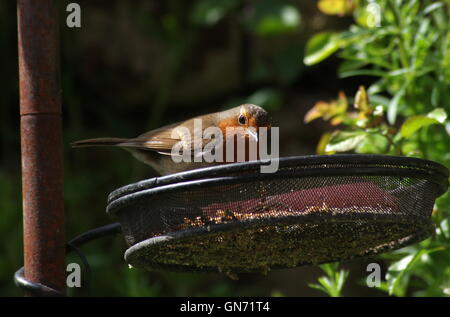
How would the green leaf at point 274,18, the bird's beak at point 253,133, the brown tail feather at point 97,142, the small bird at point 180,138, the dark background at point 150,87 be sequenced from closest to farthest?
1. the brown tail feather at point 97,142
2. the small bird at point 180,138
3. the bird's beak at point 253,133
4. the green leaf at point 274,18
5. the dark background at point 150,87

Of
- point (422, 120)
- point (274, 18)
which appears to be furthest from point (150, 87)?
point (422, 120)

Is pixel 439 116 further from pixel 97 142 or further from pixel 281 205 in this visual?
pixel 97 142

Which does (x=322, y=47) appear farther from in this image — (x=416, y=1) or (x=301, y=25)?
(x=301, y=25)

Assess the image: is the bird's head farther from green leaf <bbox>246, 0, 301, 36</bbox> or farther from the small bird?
green leaf <bbox>246, 0, 301, 36</bbox>

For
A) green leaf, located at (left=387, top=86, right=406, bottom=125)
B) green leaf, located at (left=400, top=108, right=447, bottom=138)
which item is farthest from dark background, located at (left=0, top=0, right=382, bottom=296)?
green leaf, located at (left=400, top=108, right=447, bottom=138)

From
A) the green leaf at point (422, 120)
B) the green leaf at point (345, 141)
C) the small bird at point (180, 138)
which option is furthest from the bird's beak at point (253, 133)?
the green leaf at point (422, 120)

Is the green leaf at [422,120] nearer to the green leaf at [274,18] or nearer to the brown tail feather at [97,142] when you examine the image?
the brown tail feather at [97,142]

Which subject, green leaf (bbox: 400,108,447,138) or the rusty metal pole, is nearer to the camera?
the rusty metal pole
